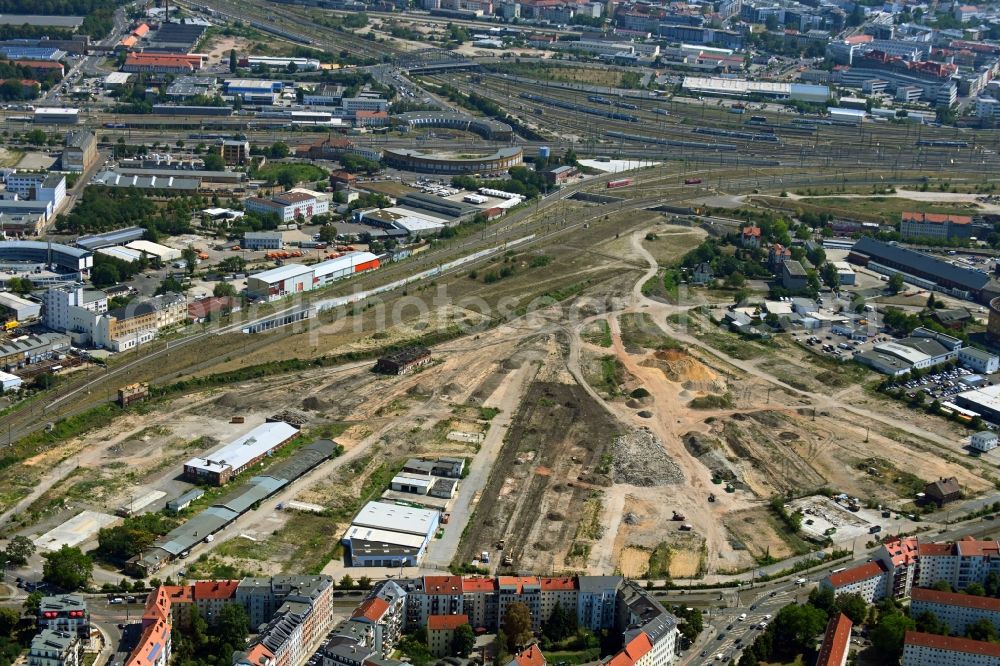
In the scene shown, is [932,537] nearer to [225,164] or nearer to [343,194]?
[343,194]

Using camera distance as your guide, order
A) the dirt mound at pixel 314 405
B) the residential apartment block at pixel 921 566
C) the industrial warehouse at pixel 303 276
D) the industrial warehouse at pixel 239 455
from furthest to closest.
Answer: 1. the industrial warehouse at pixel 303 276
2. the dirt mound at pixel 314 405
3. the industrial warehouse at pixel 239 455
4. the residential apartment block at pixel 921 566

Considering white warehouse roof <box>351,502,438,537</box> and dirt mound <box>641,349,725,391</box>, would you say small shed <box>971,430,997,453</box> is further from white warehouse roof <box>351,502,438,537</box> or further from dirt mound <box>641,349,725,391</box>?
white warehouse roof <box>351,502,438,537</box>

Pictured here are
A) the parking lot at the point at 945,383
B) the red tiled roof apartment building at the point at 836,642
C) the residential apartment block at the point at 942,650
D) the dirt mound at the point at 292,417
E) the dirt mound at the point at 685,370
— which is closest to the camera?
the red tiled roof apartment building at the point at 836,642

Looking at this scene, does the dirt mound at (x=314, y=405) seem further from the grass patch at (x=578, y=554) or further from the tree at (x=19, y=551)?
the tree at (x=19, y=551)

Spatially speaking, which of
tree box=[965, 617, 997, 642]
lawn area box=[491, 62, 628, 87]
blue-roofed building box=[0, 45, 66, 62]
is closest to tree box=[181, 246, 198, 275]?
tree box=[965, 617, 997, 642]

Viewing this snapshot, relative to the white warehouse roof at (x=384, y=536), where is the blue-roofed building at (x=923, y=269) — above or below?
above

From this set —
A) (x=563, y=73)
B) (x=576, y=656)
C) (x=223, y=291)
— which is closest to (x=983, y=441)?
(x=576, y=656)

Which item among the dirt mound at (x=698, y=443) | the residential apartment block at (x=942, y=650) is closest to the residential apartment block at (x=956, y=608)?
the residential apartment block at (x=942, y=650)
